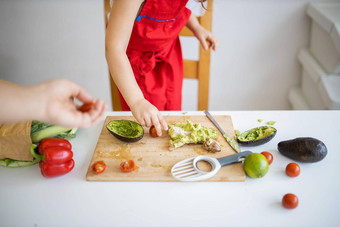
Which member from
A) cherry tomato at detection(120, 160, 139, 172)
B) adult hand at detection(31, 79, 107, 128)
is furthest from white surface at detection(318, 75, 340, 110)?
adult hand at detection(31, 79, 107, 128)

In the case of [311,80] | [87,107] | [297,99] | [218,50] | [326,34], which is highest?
[87,107]

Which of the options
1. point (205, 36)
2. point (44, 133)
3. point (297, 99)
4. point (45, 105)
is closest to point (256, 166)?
point (45, 105)

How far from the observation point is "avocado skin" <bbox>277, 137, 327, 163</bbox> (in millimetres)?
1018

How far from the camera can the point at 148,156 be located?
1.07 meters

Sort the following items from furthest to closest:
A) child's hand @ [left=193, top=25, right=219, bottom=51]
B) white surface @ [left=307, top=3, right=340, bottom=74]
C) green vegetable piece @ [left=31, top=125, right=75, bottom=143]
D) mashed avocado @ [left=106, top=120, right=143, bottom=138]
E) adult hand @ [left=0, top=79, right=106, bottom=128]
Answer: white surface @ [left=307, top=3, right=340, bottom=74] < child's hand @ [left=193, top=25, right=219, bottom=51] < mashed avocado @ [left=106, top=120, right=143, bottom=138] < green vegetable piece @ [left=31, top=125, right=75, bottom=143] < adult hand @ [left=0, top=79, right=106, bottom=128]

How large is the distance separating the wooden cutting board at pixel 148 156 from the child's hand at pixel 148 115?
7 cm

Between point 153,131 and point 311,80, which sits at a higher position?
point 153,131

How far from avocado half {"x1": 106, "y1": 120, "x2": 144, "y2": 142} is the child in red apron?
70 millimetres

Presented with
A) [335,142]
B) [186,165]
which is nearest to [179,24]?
[186,165]

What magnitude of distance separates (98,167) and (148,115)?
0.26 m

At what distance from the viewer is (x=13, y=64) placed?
2627 mm

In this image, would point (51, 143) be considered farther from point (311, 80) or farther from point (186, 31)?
point (311, 80)

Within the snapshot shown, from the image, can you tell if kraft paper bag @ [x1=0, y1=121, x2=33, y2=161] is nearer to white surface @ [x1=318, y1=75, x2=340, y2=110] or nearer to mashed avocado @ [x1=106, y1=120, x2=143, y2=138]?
mashed avocado @ [x1=106, y1=120, x2=143, y2=138]

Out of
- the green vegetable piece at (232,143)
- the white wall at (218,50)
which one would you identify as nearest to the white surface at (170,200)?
the green vegetable piece at (232,143)
